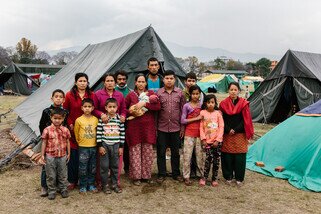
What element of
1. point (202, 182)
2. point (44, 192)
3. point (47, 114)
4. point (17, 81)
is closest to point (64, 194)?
point (44, 192)

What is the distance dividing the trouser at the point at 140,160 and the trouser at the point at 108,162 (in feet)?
1.19

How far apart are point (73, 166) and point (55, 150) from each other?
18.9 inches

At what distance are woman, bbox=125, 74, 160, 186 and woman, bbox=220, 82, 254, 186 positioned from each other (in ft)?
3.51

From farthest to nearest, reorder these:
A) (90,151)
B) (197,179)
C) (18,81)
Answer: (18,81), (197,179), (90,151)

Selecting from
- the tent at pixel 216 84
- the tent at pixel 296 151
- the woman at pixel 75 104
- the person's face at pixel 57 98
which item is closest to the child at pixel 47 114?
the person's face at pixel 57 98

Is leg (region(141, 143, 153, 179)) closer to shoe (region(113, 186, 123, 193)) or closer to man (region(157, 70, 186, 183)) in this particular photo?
man (region(157, 70, 186, 183))

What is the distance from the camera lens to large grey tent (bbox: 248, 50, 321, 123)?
11.1 m

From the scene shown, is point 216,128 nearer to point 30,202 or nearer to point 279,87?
point 30,202

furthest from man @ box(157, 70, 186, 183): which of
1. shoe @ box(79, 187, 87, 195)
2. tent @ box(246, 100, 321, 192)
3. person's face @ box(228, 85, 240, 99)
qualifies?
tent @ box(246, 100, 321, 192)

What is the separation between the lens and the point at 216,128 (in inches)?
184

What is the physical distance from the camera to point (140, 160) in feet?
15.6

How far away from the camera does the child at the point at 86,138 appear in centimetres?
425

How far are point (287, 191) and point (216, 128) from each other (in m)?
1.36

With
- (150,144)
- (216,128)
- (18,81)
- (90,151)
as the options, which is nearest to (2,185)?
(90,151)
